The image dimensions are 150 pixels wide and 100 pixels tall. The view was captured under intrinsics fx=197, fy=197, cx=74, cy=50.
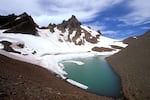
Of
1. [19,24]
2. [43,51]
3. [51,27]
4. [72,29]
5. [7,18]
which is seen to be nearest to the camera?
[43,51]

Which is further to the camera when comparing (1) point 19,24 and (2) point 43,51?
(1) point 19,24

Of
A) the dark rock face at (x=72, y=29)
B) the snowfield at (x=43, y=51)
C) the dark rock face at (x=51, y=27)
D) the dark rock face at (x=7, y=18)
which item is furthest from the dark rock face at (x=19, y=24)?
the dark rock face at (x=72, y=29)

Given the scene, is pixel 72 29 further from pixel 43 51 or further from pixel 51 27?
pixel 43 51

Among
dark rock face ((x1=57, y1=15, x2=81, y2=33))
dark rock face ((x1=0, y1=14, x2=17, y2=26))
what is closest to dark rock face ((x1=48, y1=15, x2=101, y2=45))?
dark rock face ((x1=57, y1=15, x2=81, y2=33))

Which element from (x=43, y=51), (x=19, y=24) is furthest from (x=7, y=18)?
(x=43, y=51)

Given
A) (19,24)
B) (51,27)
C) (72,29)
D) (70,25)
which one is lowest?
(72,29)

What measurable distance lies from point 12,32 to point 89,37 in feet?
251

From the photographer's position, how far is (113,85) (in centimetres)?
2819

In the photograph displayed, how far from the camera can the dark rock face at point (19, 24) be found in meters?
Result: 92.4

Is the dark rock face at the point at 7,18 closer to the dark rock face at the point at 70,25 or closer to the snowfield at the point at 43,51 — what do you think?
the snowfield at the point at 43,51

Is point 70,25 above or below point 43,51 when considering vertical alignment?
above

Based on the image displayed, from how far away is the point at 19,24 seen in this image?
95.9 metres

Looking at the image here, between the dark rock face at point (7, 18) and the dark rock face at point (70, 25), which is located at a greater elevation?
the dark rock face at point (7, 18)

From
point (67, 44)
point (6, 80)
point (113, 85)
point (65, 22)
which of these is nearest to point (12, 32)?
point (67, 44)
